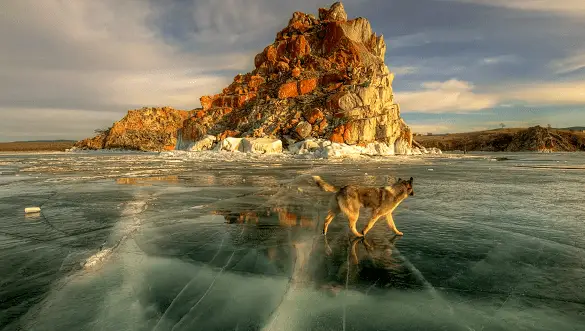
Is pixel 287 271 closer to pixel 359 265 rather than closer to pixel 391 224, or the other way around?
pixel 359 265

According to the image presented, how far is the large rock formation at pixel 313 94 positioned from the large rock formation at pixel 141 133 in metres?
47.8

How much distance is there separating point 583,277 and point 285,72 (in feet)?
296

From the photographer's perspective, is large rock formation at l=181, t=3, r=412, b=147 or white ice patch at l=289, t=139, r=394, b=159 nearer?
white ice patch at l=289, t=139, r=394, b=159

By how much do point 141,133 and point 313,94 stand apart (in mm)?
96497

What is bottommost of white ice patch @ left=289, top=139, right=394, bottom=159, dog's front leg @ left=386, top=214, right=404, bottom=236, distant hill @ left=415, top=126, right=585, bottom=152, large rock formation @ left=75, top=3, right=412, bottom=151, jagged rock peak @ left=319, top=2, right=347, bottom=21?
dog's front leg @ left=386, top=214, right=404, bottom=236

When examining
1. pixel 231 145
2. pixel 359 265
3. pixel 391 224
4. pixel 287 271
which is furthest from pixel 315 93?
pixel 287 271

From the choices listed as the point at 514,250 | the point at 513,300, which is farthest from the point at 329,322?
the point at 514,250

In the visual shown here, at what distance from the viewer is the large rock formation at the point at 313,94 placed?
66625 millimetres

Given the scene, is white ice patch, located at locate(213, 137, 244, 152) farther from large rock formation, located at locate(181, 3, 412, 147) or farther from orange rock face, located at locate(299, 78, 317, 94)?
orange rock face, located at locate(299, 78, 317, 94)

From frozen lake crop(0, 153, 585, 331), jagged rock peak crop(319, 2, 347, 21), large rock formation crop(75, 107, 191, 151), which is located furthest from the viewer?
large rock formation crop(75, 107, 191, 151)

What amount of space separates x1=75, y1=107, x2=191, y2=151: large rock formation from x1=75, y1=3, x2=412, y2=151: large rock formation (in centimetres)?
4775

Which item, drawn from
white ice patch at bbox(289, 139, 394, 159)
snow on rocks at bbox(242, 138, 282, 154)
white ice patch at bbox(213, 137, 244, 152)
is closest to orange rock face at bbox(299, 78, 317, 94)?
snow on rocks at bbox(242, 138, 282, 154)

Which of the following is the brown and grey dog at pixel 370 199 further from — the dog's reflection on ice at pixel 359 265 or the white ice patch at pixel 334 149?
the white ice patch at pixel 334 149

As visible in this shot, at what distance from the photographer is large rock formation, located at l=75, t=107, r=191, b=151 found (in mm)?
134875
